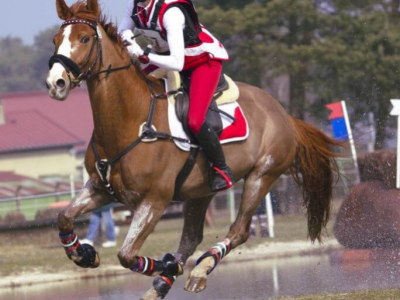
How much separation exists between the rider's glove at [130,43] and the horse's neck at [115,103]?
0.07 m

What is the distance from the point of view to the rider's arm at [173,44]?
6.85 m

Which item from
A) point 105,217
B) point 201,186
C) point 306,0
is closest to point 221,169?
point 201,186

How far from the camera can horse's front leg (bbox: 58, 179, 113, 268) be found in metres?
7.04

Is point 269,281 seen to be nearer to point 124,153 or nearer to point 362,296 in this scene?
point 362,296

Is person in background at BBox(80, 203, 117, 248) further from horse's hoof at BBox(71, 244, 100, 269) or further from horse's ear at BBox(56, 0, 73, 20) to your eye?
horse's ear at BBox(56, 0, 73, 20)

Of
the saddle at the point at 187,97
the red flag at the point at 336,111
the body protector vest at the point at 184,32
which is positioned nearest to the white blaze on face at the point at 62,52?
the body protector vest at the point at 184,32

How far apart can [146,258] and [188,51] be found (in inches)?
67.7

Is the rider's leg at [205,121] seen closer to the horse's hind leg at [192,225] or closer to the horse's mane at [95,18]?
the horse's hind leg at [192,225]

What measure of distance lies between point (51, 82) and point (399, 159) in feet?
21.8

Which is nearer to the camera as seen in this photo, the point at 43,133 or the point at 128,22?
the point at 128,22

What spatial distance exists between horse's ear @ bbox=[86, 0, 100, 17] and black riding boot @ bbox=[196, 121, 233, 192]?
123 centimetres

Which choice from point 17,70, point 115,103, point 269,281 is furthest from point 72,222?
point 17,70

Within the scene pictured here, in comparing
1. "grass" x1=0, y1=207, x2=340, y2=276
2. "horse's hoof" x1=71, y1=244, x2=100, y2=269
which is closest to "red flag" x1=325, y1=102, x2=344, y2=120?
"grass" x1=0, y1=207, x2=340, y2=276

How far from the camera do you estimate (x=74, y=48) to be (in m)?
6.49
